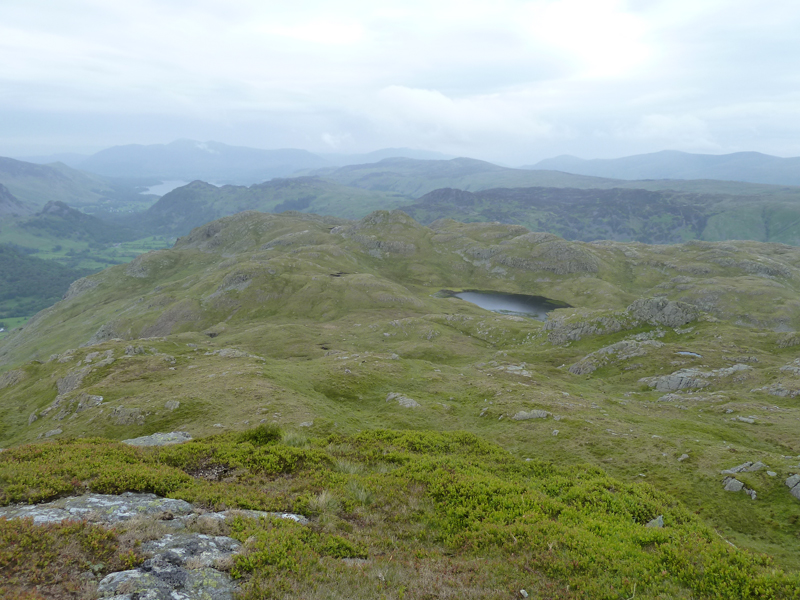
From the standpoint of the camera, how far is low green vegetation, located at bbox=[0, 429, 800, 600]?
467 inches

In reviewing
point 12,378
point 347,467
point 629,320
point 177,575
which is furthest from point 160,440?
point 629,320

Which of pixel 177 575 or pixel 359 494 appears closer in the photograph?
pixel 177 575

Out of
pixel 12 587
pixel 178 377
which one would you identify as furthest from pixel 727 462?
pixel 178 377

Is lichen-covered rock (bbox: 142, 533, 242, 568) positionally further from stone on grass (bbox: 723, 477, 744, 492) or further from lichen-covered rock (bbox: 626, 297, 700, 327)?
lichen-covered rock (bbox: 626, 297, 700, 327)

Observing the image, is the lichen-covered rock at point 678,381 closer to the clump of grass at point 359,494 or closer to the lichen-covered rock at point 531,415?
the lichen-covered rock at point 531,415

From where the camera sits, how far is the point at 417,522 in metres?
16.0

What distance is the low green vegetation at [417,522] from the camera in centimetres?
1186

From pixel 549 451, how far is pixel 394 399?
2137 centimetres

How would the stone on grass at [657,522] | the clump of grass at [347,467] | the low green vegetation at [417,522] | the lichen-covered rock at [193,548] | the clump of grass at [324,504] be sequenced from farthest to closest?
the clump of grass at [347,467], the stone on grass at [657,522], the clump of grass at [324,504], the low green vegetation at [417,522], the lichen-covered rock at [193,548]

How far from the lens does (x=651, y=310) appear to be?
83.8 meters

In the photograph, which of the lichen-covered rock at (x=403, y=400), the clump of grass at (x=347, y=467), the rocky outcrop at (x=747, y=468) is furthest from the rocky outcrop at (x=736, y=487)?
the lichen-covered rock at (x=403, y=400)

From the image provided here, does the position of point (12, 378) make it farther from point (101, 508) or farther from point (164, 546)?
point (164, 546)

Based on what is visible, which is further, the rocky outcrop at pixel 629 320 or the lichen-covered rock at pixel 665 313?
the rocky outcrop at pixel 629 320

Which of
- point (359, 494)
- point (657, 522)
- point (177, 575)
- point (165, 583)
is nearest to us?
point (165, 583)
